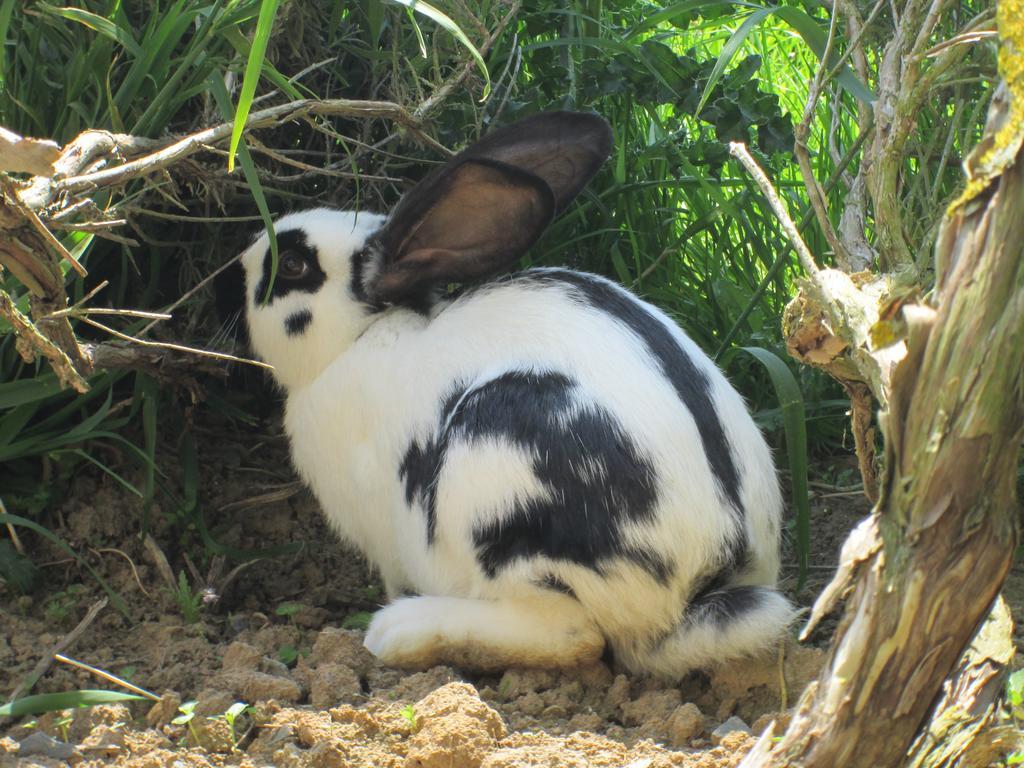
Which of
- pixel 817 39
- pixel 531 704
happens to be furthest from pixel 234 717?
pixel 817 39

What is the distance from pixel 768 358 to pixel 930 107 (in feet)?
2.70


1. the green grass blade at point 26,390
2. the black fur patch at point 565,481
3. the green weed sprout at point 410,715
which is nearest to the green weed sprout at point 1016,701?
the black fur patch at point 565,481

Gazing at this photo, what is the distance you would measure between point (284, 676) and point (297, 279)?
125cm

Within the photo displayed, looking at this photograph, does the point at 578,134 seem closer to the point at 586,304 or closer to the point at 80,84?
the point at 586,304

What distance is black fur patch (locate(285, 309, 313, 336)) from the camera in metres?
3.76

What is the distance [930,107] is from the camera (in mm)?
3598

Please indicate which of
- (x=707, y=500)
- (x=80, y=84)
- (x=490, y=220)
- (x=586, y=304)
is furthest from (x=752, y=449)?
(x=80, y=84)

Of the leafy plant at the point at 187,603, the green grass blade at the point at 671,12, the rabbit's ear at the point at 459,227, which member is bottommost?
the leafy plant at the point at 187,603

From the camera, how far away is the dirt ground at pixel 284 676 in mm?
2596

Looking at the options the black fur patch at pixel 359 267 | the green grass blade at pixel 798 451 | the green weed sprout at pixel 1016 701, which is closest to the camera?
the green weed sprout at pixel 1016 701

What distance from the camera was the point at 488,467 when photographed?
3148 mm

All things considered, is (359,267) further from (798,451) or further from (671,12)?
(798,451)

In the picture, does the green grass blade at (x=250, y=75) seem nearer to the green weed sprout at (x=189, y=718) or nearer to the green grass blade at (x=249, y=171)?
the green grass blade at (x=249, y=171)

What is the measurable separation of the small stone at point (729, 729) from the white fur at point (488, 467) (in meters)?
0.20
